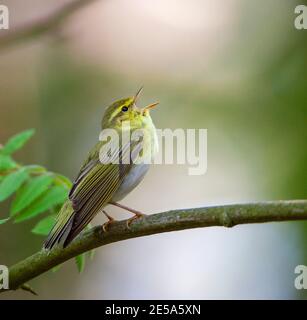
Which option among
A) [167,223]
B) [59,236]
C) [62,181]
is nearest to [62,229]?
[59,236]

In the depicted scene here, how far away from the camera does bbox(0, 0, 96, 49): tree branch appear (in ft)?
→ 9.32

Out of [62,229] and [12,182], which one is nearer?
[62,229]

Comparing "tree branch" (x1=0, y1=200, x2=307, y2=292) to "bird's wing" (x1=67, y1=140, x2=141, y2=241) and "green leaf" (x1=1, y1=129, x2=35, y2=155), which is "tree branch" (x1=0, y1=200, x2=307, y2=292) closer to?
"bird's wing" (x1=67, y1=140, x2=141, y2=241)

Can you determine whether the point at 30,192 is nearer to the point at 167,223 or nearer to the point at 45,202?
the point at 45,202

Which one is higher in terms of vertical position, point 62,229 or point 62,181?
point 62,181

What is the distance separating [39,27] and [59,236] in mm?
1273

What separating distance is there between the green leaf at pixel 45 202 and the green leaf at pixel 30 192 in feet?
0.08

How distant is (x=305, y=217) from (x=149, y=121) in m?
1.57

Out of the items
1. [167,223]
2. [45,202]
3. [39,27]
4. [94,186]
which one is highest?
[39,27]

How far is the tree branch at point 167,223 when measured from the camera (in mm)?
1743

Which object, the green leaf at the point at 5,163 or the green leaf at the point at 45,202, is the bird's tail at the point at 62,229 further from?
the green leaf at the point at 5,163

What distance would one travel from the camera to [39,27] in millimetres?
2963

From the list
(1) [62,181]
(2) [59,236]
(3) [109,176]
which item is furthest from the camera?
(3) [109,176]

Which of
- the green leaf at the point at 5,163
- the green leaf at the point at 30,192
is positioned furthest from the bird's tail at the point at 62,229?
the green leaf at the point at 5,163
